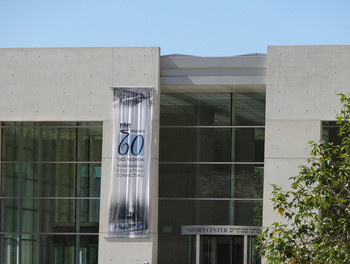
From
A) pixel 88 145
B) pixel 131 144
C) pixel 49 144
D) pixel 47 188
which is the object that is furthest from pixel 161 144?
pixel 47 188

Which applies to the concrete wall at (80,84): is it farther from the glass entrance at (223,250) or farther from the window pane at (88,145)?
the glass entrance at (223,250)

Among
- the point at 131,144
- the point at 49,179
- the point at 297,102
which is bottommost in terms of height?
the point at 49,179

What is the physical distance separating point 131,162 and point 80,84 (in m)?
3.92

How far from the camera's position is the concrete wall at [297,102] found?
3397cm

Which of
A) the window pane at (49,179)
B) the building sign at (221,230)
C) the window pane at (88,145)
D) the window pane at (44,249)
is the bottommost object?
the window pane at (44,249)

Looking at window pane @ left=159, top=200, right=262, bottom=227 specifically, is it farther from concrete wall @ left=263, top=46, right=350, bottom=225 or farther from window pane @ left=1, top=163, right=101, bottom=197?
window pane @ left=1, top=163, right=101, bottom=197

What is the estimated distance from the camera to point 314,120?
34031 mm

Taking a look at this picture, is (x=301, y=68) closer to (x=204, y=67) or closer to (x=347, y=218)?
(x=204, y=67)

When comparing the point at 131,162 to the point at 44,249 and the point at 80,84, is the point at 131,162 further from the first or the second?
the point at 44,249

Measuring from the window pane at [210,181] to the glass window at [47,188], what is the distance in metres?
3.09

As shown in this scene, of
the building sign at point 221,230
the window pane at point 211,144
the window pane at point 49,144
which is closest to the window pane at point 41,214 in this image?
the window pane at point 49,144

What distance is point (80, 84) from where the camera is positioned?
3534cm

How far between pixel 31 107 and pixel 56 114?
112 centimetres

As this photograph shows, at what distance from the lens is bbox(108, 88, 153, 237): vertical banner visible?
1359 inches
